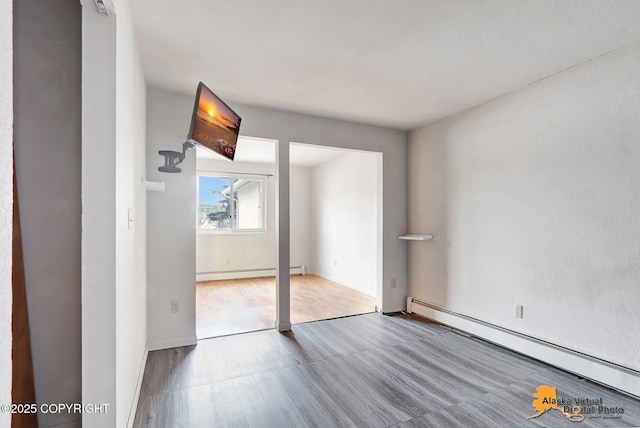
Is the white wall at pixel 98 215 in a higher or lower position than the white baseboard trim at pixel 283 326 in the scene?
higher

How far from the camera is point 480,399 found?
6.57ft

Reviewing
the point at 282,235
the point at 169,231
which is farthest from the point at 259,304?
the point at 169,231

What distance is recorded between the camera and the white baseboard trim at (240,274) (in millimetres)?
5731

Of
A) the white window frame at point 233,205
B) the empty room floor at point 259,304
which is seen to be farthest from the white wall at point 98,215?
the white window frame at point 233,205

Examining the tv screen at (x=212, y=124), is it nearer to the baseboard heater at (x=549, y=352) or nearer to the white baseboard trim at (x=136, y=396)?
the white baseboard trim at (x=136, y=396)

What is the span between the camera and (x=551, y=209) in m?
2.51

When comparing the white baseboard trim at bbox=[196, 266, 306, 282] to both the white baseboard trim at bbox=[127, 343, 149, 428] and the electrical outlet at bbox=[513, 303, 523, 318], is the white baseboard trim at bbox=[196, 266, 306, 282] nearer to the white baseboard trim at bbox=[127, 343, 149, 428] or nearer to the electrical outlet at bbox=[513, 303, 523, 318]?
the white baseboard trim at bbox=[127, 343, 149, 428]

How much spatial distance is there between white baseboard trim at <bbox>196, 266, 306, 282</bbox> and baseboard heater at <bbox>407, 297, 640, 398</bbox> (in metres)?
3.36

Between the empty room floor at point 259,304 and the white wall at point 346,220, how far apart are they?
33 centimetres

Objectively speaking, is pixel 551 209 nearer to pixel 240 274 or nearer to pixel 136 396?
pixel 136 396

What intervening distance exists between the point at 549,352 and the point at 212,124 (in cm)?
321

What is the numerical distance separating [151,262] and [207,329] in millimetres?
996
